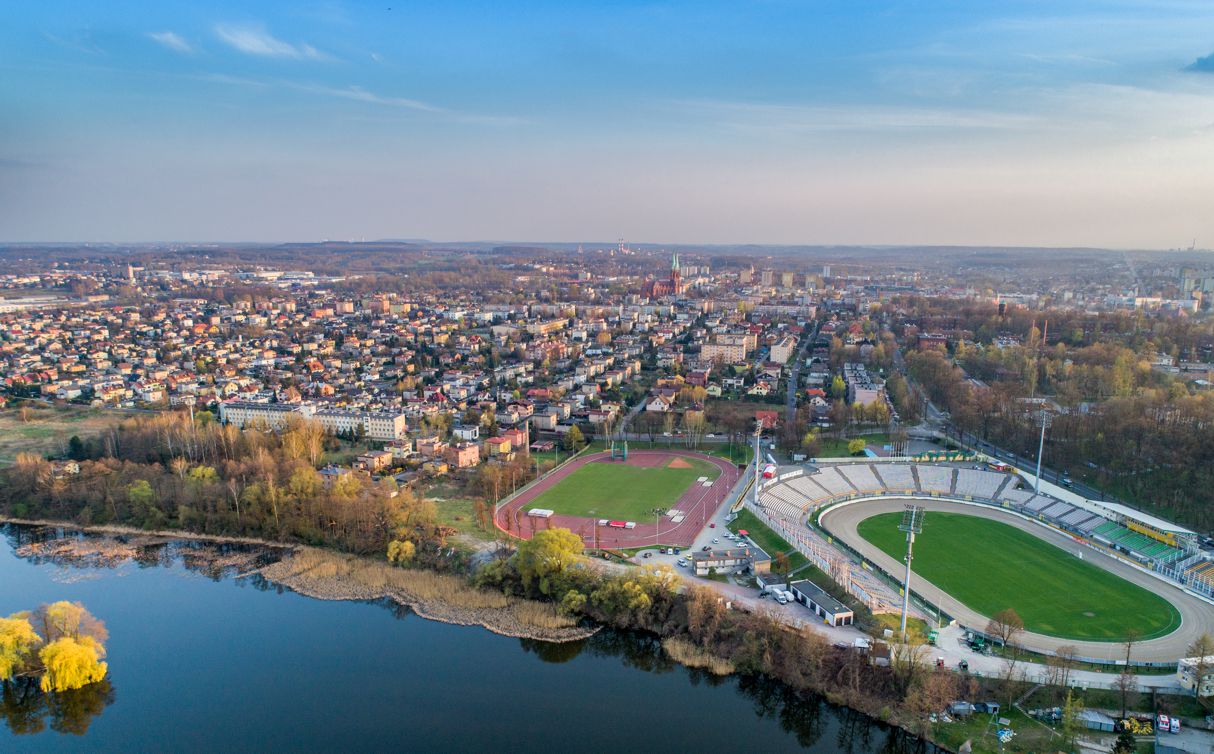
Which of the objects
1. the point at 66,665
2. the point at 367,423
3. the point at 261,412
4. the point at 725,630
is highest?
the point at 261,412

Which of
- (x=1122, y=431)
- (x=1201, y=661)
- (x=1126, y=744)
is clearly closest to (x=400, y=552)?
(x=1126, y=744)

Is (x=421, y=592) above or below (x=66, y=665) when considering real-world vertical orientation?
below

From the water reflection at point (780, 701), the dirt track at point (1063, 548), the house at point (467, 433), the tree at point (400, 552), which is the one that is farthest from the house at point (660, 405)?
the water reflection at point (780, 701)

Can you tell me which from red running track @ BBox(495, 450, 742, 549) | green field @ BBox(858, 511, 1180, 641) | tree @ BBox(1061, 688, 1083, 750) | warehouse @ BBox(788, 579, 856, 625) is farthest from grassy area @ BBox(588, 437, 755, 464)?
tree @ BBox(1061, 688, 1083, 750)

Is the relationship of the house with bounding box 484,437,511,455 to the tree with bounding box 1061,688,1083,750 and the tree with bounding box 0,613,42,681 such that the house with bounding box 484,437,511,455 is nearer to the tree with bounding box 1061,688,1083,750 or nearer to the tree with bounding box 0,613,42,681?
the tree with bounding box 0,613,42,681

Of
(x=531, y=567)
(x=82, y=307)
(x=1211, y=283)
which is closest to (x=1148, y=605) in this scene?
Result: (x=531, y=567)

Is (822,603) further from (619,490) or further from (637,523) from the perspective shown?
(619,490)
